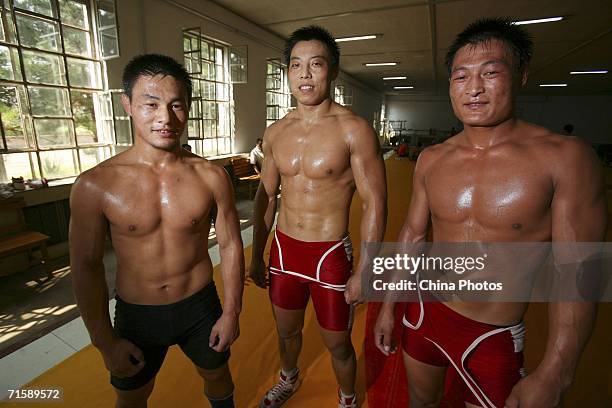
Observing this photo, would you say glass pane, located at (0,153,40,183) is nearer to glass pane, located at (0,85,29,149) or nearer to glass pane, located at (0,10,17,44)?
glass pane, located at (0,85,29,149)

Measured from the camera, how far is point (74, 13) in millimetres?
4723

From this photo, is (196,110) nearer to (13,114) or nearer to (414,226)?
(13,114)

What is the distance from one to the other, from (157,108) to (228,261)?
2.40 ft

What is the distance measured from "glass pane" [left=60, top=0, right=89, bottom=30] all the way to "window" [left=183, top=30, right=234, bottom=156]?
1.97 meters

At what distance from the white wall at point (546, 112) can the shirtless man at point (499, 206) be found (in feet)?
81.1

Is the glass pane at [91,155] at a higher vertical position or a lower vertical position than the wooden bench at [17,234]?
higher

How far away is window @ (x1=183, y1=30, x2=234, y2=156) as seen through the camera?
6.86m

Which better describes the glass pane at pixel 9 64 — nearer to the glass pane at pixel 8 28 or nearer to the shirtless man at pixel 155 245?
the glass pane at pixel 8 28

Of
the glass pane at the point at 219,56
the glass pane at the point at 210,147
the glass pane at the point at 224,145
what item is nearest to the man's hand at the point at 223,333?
the glass pane at the point at 210,147

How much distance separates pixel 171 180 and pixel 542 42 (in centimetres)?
1145

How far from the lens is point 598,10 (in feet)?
21.5

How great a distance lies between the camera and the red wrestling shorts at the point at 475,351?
117 centimetres

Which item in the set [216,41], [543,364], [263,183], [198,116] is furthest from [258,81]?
[543,364]

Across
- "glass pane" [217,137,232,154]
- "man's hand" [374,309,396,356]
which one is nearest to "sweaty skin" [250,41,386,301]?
"man's hand" [374,309,396,356]
